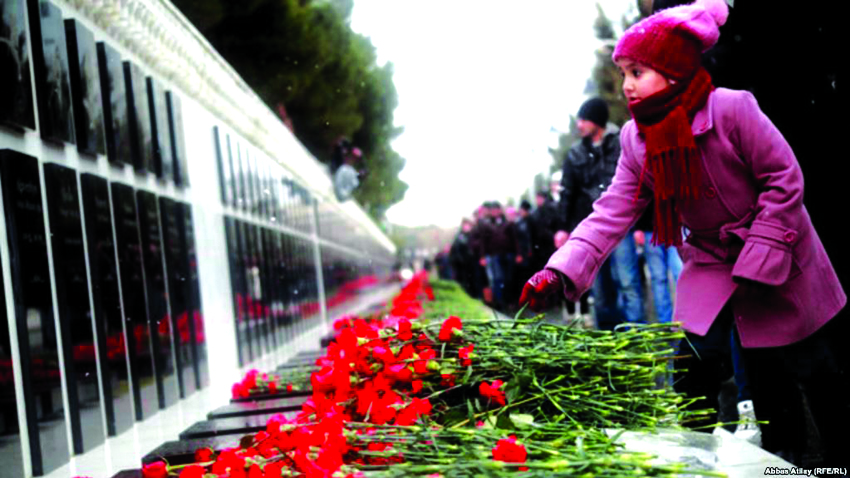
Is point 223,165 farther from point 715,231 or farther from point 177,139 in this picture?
point 715,231

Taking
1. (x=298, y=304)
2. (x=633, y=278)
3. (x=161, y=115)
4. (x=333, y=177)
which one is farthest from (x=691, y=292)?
(x=333, y=177)

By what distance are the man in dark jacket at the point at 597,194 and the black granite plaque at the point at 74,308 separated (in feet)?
10.4

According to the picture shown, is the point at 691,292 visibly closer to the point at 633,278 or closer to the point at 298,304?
the point at 633,278

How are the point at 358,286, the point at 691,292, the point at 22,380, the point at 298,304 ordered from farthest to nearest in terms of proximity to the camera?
the point at 358,286
the point at 298,304
the point at 22,380
the point at 691,292

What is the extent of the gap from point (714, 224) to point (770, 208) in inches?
10.0

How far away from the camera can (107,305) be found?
246 inches

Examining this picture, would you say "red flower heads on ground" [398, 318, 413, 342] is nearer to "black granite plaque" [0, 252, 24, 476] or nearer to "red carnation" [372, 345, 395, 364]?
"red carnation" [372, 345, 395, 364]

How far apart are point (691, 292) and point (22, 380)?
2537 millimetres

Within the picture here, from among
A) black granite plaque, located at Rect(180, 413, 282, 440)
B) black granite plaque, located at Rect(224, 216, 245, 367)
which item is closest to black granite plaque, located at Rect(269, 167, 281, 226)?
black granite plaque, located at Rect(224, 216, 245, 367)

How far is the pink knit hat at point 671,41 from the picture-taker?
3719mm

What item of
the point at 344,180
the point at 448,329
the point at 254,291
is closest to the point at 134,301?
the point at 448,329

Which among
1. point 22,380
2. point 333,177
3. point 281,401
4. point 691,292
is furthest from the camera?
point 333,177

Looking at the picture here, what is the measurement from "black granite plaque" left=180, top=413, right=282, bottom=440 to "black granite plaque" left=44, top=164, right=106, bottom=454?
977 mm

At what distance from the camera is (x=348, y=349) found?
3678 millimetres
